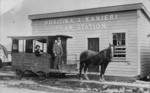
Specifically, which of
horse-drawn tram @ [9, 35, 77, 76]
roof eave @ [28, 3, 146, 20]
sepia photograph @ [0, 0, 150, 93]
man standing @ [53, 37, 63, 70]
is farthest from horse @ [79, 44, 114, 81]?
roof eave @ [28, 3, 146, 20]

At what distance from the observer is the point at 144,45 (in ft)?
42.9

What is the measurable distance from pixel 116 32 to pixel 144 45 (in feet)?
5.96

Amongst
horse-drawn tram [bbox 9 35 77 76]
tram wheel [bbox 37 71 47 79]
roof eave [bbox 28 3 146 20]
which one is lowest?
tram wheel [bbox 37 71 47 79]

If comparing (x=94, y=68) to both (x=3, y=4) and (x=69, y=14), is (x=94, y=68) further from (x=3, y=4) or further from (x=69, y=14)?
(x=3, y=4)

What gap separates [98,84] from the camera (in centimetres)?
1045

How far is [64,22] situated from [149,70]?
19.5 feet

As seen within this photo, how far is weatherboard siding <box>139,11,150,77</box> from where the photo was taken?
12.5 metres

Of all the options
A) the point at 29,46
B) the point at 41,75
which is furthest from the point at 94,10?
the point at 41,75

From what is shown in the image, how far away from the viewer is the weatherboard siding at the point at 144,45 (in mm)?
12484

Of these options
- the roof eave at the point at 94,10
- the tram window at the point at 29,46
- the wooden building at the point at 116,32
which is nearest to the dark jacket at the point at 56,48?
the tram window at the point at 29,46

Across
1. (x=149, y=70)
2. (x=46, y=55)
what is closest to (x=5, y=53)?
(x=46, y=55)

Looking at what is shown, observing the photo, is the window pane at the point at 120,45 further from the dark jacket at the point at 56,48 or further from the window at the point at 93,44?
the dark jacket at the point at 56,48

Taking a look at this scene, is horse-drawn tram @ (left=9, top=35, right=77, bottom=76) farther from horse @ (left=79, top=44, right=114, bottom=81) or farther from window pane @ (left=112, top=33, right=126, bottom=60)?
window pane @ (left=112, top=33, right=126, bottom=60)

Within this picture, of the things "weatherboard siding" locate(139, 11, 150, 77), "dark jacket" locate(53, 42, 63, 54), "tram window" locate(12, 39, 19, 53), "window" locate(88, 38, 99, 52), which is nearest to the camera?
"dark jacket" locate(53, 42, 63, 54)
